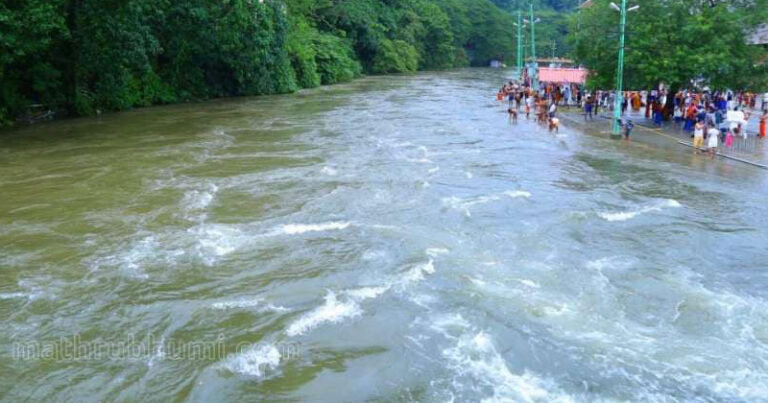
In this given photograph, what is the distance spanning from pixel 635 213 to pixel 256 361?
1074 centimetres

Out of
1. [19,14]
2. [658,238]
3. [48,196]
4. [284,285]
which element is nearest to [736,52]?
[658,238]

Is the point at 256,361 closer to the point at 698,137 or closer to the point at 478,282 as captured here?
the point at 478,282

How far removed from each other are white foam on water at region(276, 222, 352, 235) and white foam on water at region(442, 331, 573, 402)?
565 centimetres

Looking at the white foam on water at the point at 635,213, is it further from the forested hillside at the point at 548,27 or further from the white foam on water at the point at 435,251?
the forested hillside at the point at 548,27

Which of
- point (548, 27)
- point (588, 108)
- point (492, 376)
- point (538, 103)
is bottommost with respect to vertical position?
point (492, 376)

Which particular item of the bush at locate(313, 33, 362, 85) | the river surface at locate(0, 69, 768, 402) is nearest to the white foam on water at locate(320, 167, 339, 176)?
the river surface at locate(0, 69, 768, 402)

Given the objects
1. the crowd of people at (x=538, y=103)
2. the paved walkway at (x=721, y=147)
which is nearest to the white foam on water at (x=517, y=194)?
the paved walkway at (x=721, y=147)

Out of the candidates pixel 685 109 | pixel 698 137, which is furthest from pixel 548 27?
pixel 698 137

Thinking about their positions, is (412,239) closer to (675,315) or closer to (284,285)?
(284,285)

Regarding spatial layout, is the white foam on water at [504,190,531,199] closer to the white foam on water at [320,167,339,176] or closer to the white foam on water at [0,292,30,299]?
the white foam on water at [320,167,339,176]

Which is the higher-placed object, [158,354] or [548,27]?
[548,27]

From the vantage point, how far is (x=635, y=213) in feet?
52.2

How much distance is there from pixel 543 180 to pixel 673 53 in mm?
12330

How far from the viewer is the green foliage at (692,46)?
2694 centimetres
